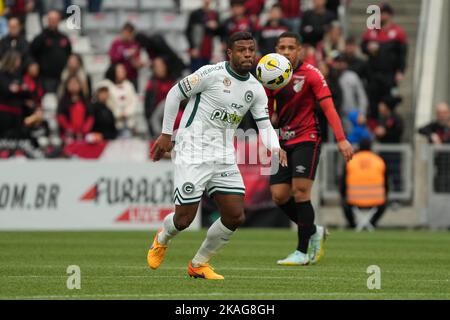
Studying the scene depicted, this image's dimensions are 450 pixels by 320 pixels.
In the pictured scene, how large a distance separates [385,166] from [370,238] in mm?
3787

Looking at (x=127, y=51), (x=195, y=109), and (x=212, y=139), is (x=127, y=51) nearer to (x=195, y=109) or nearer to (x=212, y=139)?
(x=195, y=109)

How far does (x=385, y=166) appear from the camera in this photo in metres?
23.6

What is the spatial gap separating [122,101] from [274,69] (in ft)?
Answer: 39.8

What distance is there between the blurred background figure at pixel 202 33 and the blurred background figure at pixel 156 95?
1.25 metres

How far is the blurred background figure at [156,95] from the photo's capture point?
23.9m

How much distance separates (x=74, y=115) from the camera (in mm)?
23516

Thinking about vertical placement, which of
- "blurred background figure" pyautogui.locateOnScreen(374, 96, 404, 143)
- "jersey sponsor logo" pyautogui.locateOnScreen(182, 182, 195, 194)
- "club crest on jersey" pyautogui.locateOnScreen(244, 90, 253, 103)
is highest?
"club crest on jersey" pyautogui.locateOnScreen(244, 90, 253, 103)

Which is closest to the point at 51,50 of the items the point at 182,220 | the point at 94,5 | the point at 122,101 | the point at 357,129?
the point at 122,101

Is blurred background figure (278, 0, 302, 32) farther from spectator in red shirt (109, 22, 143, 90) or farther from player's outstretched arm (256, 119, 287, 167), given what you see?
player's outstretched arm (256, 119, 287, 167)

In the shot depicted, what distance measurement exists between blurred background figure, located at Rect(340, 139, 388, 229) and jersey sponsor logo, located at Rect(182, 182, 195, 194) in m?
11.6

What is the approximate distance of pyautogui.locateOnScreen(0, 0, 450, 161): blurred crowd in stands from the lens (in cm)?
2334

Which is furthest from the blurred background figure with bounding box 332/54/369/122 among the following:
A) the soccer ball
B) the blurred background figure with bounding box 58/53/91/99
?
the soccer ball
